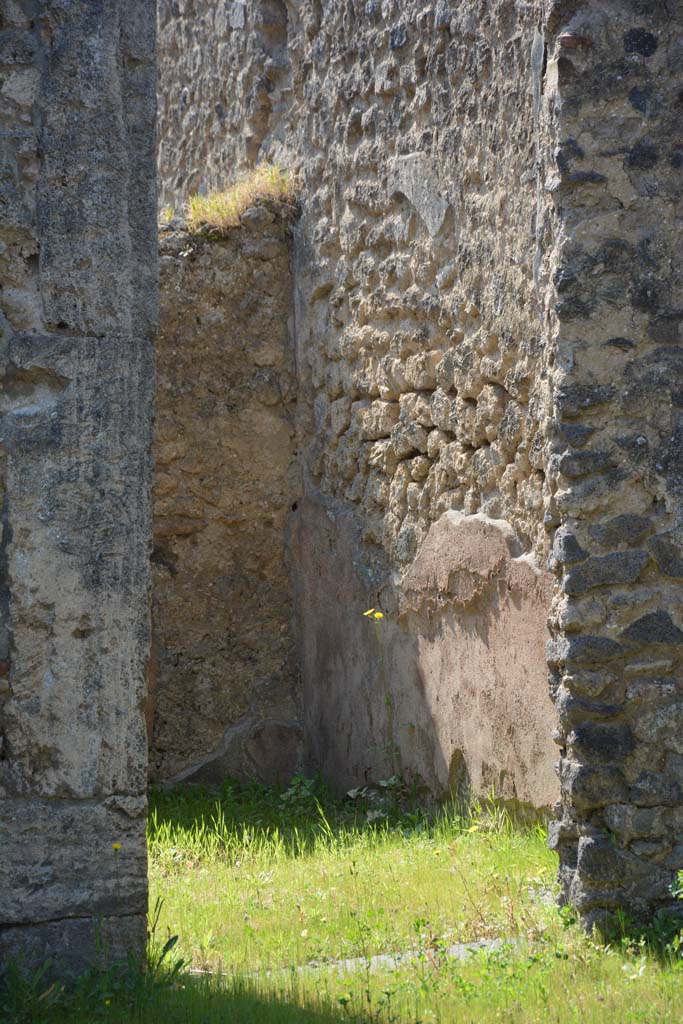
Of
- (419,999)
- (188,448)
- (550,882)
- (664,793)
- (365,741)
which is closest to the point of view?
(419,999)

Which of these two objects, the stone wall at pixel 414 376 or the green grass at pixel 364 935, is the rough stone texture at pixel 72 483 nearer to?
the green grass at pixel 364 935

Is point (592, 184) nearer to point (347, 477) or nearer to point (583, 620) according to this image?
point (583, 620)

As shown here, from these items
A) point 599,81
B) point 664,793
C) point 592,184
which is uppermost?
point 599,81

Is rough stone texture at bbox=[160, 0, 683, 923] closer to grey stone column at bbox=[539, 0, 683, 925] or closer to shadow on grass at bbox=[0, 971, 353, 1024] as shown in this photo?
grey stone column at bbox=[539, 0, 683, 925]

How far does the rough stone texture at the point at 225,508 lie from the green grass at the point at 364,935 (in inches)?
38.2

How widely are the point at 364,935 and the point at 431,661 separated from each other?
1869 mm

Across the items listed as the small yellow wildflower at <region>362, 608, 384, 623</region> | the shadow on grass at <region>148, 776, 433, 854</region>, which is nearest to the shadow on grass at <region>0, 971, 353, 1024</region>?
the shadow on grass at <region>148, 776, 433, 854</region>

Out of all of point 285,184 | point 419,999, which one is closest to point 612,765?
point 419,999

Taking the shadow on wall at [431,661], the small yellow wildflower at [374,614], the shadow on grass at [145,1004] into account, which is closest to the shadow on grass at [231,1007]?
the shadow on grass at [145,1004]

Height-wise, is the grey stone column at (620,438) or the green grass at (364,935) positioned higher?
the grey stone column at (620,438)

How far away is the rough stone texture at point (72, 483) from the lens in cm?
341

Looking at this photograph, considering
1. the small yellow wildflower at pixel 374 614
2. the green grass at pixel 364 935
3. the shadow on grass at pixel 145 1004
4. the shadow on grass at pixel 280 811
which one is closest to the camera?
the shadow on grass at pixel 145 1004

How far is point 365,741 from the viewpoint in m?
6.41

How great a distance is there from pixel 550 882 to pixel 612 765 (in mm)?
622
